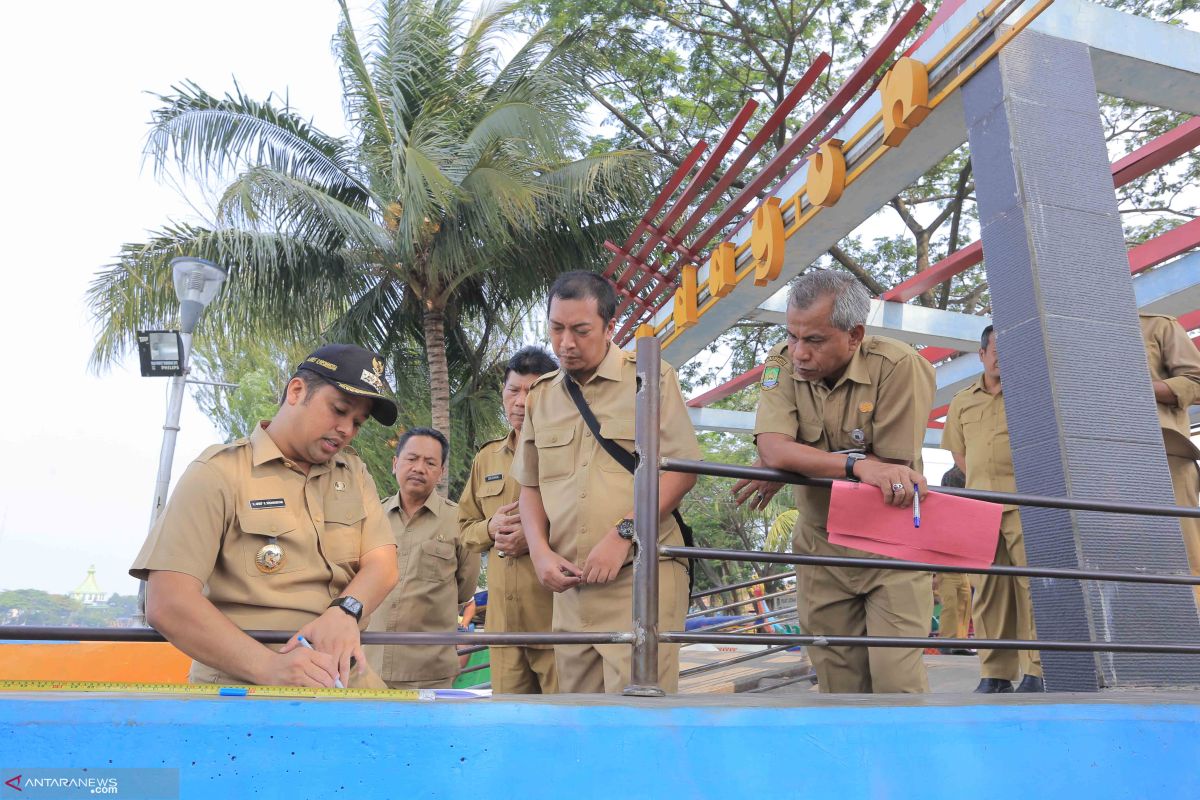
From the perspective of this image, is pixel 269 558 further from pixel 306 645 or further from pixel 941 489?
pixel 941 489

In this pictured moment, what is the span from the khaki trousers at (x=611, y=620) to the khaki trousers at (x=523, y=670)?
731 millimetres

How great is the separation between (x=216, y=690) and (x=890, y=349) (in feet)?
7.08

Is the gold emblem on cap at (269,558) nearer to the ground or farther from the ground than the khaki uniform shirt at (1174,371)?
nearer to the ground

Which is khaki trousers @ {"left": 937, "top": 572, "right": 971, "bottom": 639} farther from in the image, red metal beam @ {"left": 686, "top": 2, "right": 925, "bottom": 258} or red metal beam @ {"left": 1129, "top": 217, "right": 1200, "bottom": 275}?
red metal beam @ {"left": 686, "top": 2, "right": 925, "bottom": 258}

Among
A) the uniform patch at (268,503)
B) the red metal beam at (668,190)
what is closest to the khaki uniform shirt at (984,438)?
the uniform patch at (268,503)

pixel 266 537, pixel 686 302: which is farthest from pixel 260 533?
pixel 686 302

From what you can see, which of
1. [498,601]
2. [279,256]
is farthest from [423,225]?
[498,601]

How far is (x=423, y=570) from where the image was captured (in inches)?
167

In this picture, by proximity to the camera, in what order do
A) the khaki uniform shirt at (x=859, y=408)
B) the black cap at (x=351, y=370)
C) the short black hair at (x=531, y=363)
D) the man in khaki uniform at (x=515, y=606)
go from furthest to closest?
the short black hair at (x=531, y=363) → the man in khaki uniform at (x=515, y=606) → the khaki uniform shirt at (x=859, y=408) → the black cap at (x=351, y=370)

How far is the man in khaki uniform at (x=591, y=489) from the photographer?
8.54 feet

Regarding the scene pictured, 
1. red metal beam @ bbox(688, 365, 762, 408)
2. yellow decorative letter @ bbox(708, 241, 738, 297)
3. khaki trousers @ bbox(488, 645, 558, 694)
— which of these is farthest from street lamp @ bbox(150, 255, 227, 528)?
red metal beam @ bbox(688, 365, 762, 408)

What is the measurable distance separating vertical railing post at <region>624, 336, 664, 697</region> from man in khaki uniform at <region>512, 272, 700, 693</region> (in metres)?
0.28

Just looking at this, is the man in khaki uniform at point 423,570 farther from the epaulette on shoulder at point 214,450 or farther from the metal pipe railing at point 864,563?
the metal pipe railing at point 864,563

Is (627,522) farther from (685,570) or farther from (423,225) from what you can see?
(423,225)
